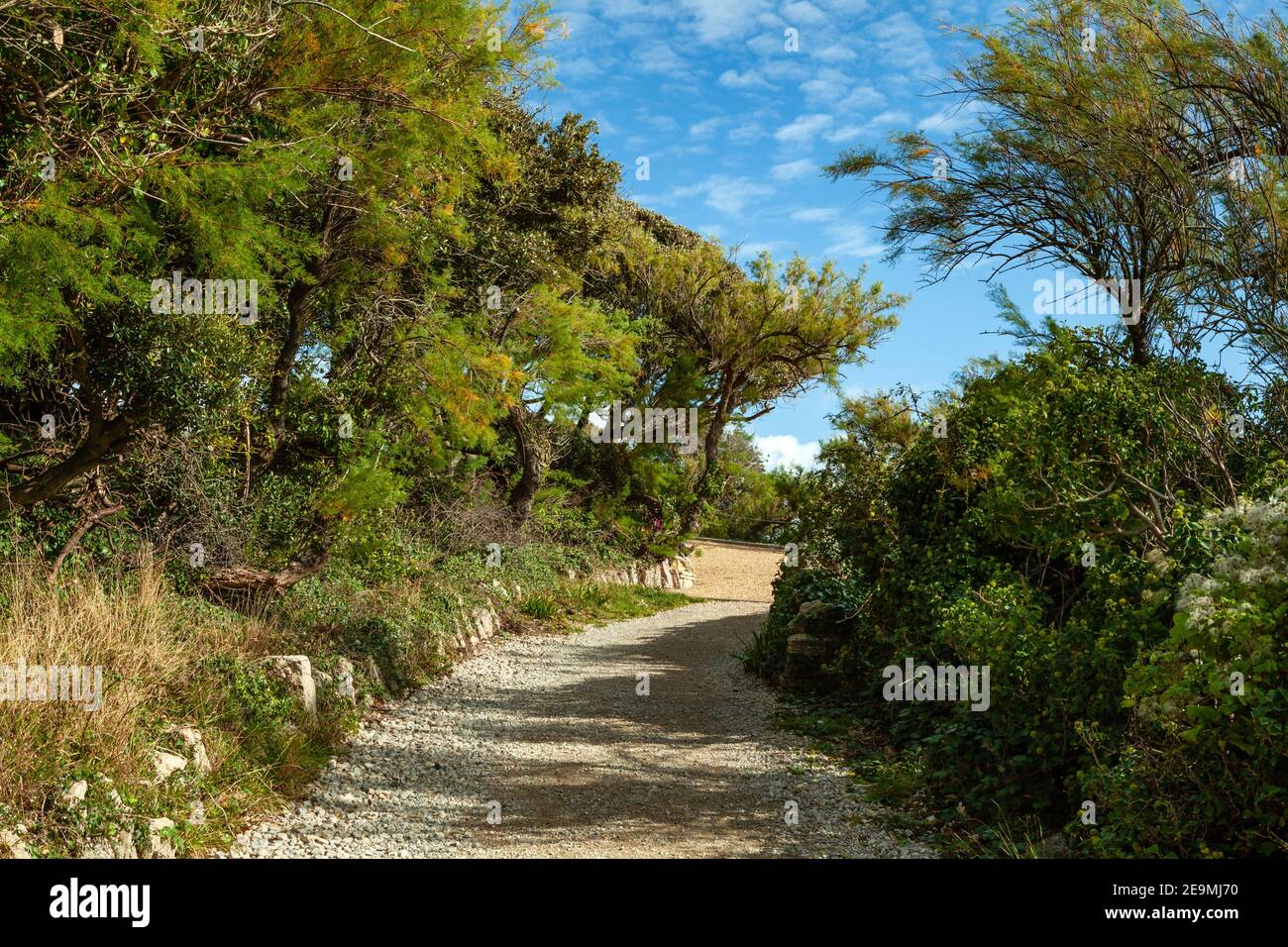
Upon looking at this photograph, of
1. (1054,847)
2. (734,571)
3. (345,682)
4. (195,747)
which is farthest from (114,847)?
(734,571)

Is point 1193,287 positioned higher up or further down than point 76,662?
higher up

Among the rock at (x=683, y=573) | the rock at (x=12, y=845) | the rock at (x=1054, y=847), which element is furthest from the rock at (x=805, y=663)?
the rock at (x=683, y=573)

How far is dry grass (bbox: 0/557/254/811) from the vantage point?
4.81 m

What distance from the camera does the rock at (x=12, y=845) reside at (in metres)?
4.24

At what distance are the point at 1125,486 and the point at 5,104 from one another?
28.1 ft

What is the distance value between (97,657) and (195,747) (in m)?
A: 0.88

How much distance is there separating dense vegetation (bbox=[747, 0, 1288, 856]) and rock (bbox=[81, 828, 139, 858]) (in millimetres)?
4543

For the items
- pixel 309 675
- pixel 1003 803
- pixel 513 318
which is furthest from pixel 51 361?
pixel 1003 803

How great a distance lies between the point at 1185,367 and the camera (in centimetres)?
740

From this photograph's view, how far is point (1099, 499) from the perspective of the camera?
642 cm

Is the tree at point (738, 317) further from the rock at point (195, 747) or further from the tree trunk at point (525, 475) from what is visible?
the rock at point (195, 747)

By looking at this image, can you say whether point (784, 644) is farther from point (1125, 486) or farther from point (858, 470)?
point (1125, 486)

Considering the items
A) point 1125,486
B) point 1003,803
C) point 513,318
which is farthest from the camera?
point 513,318

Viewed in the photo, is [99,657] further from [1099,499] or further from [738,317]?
[738,317]
